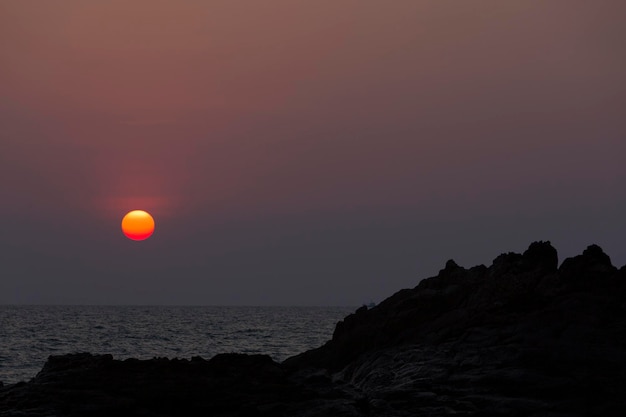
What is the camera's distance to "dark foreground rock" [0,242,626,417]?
22266 millimetres

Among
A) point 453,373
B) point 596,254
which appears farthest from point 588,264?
point 453,373

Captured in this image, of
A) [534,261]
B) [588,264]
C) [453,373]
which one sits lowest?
[453,373]

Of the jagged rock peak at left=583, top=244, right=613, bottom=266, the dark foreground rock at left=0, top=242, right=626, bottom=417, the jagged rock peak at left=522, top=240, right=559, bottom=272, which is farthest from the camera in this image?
the jagged rock peak at left=522, top=240, right=559, bottom=272

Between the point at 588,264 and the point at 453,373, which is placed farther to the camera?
the point at 588,264

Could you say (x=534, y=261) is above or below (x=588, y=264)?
above

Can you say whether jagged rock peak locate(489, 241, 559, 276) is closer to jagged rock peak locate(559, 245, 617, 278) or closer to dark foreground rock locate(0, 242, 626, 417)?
Result: dark foreground rock locate(0, 242, 626, 417)

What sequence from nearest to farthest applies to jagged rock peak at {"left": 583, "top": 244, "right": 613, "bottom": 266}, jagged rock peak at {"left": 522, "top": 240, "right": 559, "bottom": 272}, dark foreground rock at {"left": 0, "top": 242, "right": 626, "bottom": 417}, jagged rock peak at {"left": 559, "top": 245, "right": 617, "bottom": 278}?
dark foreground rock at {"left": 0, "top": 242, "right": 626, "bottom": 417}, jagged rock peak at {"left": 559, "top": 245, "right": 617, "bottom": 278}, jagged rock peak at {"left": 583, "top": 244, "right": 613, "bottom": 266}, jagged rock peak at {"left": 522, "top": 240, "right": 559, "bottom": 272}

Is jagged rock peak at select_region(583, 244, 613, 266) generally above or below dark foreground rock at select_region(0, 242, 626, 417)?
above

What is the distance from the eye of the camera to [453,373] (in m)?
24.7

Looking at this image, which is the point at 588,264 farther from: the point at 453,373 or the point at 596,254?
the point at 453,373

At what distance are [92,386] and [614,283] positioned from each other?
19424 millimetres

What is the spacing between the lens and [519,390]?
2264 centimetres

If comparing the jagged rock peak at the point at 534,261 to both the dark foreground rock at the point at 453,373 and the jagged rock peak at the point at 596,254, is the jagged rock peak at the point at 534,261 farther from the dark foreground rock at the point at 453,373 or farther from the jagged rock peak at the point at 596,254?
the jagged rock peak at the point at 596,254

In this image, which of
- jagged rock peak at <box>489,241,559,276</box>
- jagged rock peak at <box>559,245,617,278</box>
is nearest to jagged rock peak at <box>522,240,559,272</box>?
jagged rock peak at <box>489,241,559,276</box>
